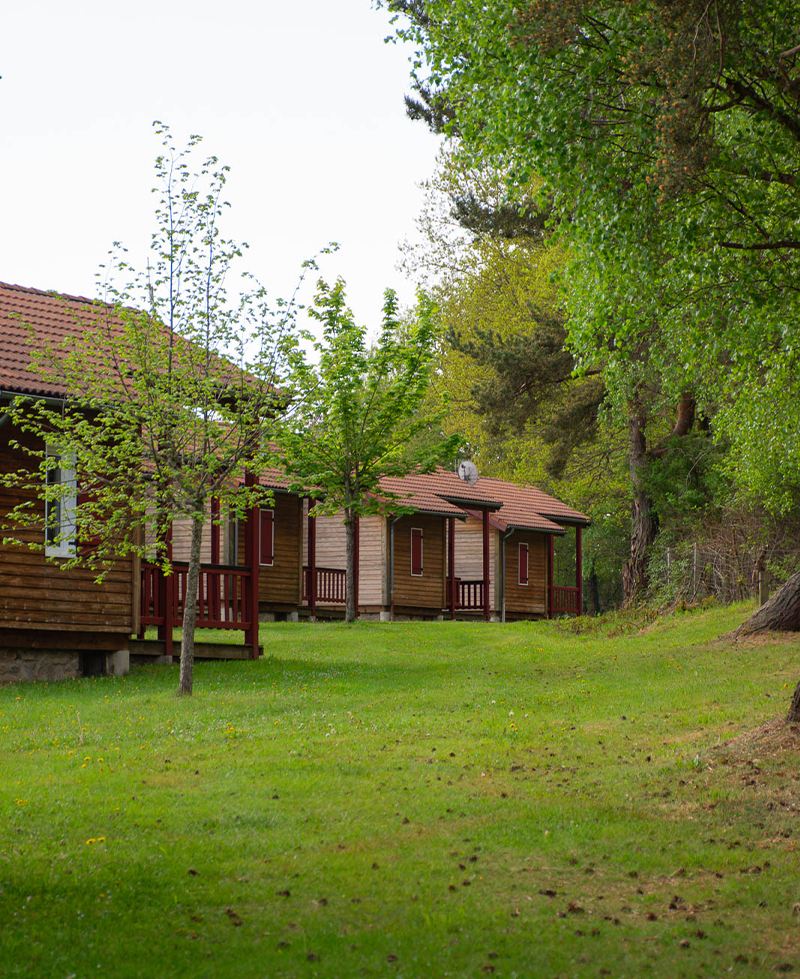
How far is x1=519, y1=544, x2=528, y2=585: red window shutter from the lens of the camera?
3694 cm

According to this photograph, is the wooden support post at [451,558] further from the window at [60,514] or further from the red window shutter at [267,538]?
the window at [60,514]

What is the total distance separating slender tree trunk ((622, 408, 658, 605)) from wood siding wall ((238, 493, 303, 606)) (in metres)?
10.2

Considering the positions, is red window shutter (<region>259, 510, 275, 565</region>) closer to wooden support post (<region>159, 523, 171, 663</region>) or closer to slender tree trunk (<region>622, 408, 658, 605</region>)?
slender tree trunk (<region>622, 408, 658, 605</region>)

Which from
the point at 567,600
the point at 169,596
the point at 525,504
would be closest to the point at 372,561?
the point at 525,504

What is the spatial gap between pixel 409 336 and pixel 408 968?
24.0m

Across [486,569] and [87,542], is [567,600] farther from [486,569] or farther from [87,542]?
[87,542]

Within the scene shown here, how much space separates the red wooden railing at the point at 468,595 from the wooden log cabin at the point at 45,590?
1870 centimetres

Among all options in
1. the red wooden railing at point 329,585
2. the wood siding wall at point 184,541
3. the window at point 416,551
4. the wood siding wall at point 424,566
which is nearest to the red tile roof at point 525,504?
the wood siding wall at point 424,566

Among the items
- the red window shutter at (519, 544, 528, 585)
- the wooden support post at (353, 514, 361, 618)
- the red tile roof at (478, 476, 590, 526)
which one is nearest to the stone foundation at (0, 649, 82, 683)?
the wooden support post at (353, 514, 361, 618)

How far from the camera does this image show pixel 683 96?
392 inches

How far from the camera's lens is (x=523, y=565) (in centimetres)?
3706

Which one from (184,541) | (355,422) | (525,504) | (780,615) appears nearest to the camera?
(780,615)

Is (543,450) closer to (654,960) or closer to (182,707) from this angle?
(182,707)

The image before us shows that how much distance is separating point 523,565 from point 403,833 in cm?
2972
